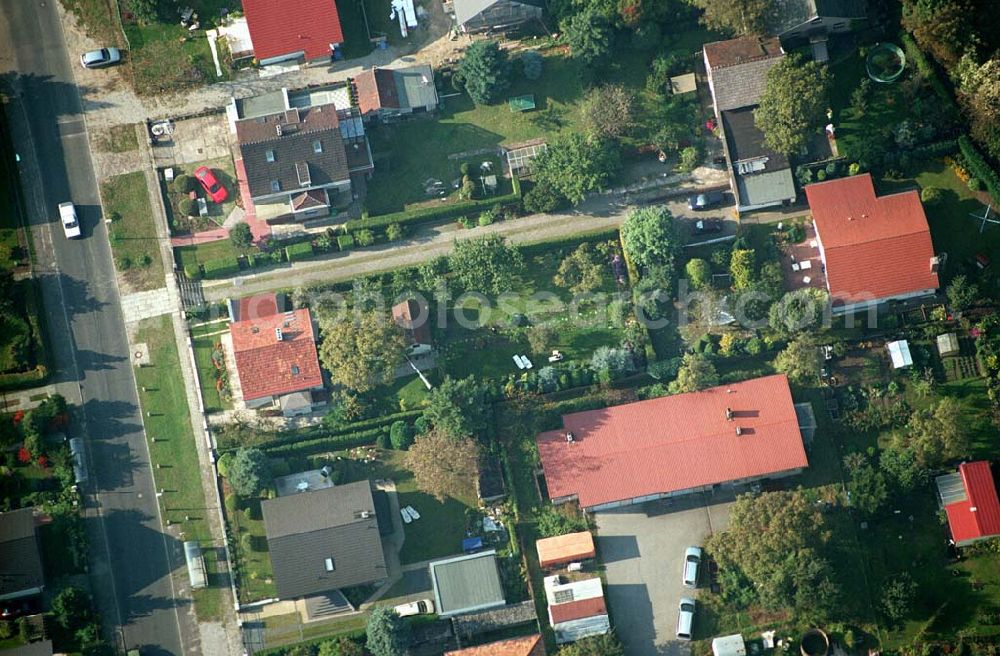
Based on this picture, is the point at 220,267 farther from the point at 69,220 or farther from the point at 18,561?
the point at 18,561

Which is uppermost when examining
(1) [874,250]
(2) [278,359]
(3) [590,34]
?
(3) [590,34]

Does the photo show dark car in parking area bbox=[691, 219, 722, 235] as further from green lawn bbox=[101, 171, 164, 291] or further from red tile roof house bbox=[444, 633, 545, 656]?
green lawn bbox=[101, 171, 164, 291]

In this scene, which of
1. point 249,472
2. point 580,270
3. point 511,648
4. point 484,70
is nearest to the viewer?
point 511,648

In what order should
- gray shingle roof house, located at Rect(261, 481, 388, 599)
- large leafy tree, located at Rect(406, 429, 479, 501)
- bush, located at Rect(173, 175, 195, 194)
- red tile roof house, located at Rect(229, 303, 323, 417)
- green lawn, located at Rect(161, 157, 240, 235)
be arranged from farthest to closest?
1. green lawn, located at Rect(161, 157, 240, 235)
2. bush, located at Rect(173, 175, 195, 194)
3. red tile roof house, located at Rect(229, 303, 323, 417)
4. gray shingle roof house, located at Rect(261, 481, 388, 599)
5. large leafy tree, located at Rect(406, 429, 479, 501)

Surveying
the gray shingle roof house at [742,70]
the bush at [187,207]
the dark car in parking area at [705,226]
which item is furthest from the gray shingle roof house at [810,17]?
the bush at [187,207]

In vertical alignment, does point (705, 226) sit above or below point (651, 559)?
above

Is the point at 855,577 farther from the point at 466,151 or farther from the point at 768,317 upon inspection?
the point at 466,151

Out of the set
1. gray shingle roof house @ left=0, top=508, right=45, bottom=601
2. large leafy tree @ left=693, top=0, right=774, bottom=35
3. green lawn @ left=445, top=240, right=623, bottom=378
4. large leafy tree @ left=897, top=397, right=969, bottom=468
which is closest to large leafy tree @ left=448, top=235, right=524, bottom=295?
green lawn @ left=445, top=240, right=623, bottom=378

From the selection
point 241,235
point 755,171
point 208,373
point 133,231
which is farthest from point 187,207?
point 755,171
